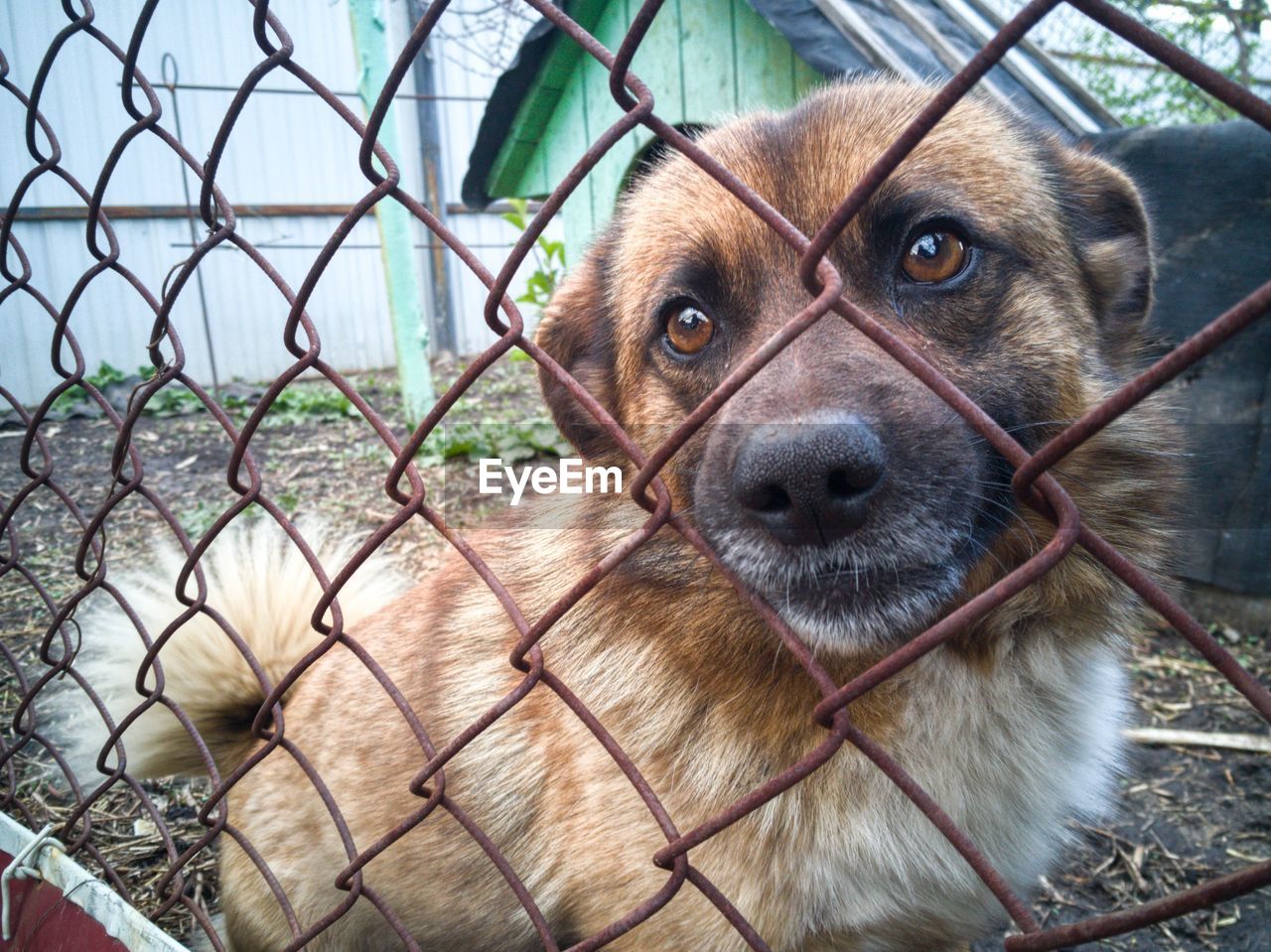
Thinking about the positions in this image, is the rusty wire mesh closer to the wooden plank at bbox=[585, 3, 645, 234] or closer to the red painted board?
the red painted board

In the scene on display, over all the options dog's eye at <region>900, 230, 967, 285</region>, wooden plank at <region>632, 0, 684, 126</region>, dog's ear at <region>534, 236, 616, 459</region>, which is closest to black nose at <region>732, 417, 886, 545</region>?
dog's eye at <region>900, 230, 967, 285</region>

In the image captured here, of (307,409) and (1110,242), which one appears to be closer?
(1110,242)

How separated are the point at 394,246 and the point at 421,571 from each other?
2.75 m

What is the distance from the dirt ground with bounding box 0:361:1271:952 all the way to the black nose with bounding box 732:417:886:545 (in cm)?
104

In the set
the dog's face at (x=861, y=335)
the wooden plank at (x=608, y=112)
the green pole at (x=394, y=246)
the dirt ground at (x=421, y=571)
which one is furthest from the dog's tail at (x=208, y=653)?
the green pole at (x=394, y=246)

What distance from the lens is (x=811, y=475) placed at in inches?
42.1

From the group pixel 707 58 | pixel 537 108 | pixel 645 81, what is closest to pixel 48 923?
pixel 707 58

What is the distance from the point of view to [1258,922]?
214 cm

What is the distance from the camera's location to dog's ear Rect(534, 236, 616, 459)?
195 cm

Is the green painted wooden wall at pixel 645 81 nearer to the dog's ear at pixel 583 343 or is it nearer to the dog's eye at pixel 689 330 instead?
the dog's ear at pixel 583 343

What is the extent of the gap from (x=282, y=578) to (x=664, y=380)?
133cm

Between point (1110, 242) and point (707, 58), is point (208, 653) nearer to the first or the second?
point (1110, 242)

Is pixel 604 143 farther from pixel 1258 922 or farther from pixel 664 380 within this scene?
pixel 1258 922

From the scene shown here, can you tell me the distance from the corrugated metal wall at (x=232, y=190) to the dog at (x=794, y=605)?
13.5 feet
